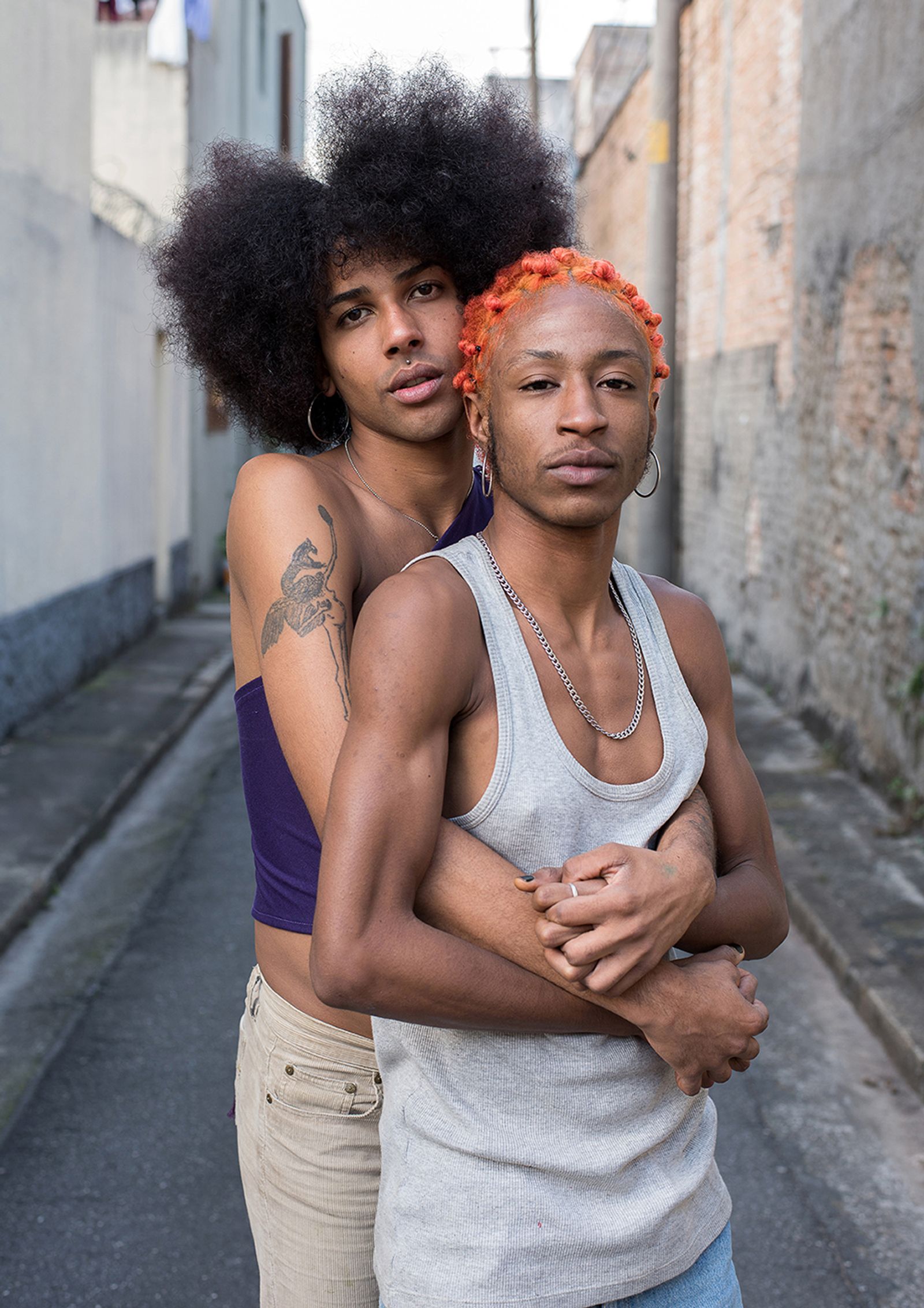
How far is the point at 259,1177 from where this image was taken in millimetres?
1977

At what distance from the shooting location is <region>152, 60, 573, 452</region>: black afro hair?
2.08 meters

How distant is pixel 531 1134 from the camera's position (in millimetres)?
1564

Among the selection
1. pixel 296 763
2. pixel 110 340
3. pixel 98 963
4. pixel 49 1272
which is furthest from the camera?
pixel 110 340

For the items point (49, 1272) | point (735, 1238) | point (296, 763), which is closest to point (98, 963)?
point (49, 1272)

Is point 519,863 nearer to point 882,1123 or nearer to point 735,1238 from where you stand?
point 735,1238

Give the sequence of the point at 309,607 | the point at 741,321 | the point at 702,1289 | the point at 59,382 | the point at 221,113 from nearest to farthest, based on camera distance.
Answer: the point at 702,1289 → the point at 309,607 → the point at 59,382 → the point at 741,321 → the point at 221,113

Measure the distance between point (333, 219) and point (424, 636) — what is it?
858 mm

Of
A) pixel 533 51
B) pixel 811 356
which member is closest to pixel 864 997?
pixel 811 356

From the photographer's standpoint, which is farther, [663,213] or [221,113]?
[221,113]

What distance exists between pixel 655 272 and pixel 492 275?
339 inches

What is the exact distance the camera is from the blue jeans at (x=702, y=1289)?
164 centimetres

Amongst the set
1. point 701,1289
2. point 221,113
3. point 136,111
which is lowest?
point 701,1289

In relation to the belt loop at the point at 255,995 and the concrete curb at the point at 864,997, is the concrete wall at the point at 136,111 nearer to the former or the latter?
the concrete curb at the point at 864,997

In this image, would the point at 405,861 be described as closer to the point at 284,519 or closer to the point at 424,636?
the point at 424,636
